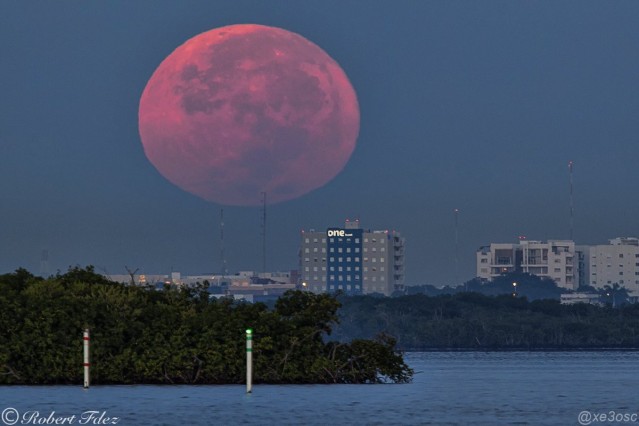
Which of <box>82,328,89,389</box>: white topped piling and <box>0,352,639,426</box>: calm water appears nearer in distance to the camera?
<box>0,352,639,426</box>: calm water

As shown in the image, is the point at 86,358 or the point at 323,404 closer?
the point at 323,404

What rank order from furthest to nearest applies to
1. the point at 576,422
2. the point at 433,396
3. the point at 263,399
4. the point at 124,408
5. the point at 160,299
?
1. the point at 160,299
2. the point at 433,396
3. the point at 263,399
4. the point at 124,408
5. the point at 576,422

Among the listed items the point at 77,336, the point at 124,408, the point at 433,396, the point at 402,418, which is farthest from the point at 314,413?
the point at 77,336

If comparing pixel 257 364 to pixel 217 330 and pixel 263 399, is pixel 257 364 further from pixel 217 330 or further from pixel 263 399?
pixel 263 399

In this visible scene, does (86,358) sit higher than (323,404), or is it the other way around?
(86,358)

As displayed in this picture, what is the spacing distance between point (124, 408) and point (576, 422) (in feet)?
39.0

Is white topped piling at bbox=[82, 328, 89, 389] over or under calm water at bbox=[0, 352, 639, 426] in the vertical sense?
over

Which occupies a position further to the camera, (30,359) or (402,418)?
(30,359)

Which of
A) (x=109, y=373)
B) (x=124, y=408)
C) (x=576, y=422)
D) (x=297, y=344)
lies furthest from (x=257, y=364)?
(x=576, y=422)

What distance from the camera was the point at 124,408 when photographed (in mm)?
42906

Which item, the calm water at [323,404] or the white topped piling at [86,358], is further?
the white topped piling at [86,358]

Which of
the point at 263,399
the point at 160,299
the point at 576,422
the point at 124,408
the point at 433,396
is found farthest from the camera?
the point at 160,299

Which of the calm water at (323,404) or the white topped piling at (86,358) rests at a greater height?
the white topped piling at (86,358)

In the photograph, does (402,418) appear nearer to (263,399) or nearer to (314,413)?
(314,413)
